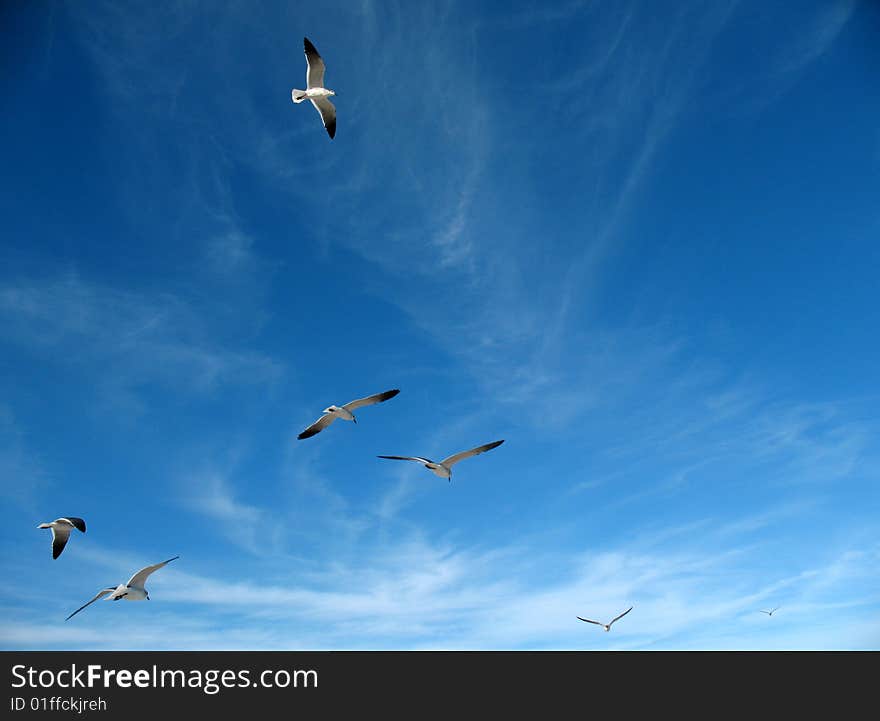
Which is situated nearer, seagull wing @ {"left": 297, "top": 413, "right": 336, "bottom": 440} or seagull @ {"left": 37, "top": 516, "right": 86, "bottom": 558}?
seagull @ {"left": 37, "top": 516, "right": 86, "bottom": 558}

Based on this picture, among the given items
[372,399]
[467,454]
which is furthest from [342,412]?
[467,454]

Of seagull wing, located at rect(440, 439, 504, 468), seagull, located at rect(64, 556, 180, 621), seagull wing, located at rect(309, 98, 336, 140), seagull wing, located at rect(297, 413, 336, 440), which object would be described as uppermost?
seagull wing, located at rect(309, 98, 336, 140)

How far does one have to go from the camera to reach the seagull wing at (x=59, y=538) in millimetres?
35688

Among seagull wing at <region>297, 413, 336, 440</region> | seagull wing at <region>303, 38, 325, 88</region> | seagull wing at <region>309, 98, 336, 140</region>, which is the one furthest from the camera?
seagull wing at <region>297, 413, 336, 440</region>

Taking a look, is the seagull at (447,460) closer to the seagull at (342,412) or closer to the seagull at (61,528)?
the seagull at (342,412)

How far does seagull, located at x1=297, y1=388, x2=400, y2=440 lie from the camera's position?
119 ft

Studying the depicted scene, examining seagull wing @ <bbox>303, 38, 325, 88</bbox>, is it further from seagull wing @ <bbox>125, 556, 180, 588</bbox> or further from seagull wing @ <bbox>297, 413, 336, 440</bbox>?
seagull wing @ <bbox>125, 556, 180, 588</bbox>

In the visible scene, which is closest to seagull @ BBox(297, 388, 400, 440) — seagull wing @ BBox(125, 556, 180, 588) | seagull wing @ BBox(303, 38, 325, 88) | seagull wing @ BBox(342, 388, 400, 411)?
seagull wing @ BBox(342, 388, 400, 411)

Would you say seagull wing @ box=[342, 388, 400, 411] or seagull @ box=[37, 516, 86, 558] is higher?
seagull wing @ box=[342, 388, 400, 411]

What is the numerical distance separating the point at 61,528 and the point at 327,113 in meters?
28.8
